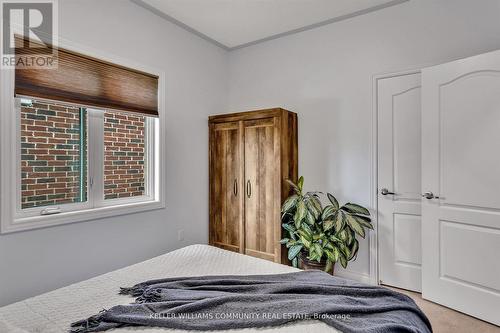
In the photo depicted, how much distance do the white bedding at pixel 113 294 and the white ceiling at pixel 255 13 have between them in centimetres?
236

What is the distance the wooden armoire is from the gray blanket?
147 centimetres

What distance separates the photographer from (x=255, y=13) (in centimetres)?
287

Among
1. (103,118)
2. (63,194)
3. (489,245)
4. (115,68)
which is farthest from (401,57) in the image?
(63,194)

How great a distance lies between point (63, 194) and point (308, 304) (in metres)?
2.14

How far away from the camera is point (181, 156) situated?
10.3 feet

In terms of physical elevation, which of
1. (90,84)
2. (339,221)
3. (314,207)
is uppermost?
(90,84)

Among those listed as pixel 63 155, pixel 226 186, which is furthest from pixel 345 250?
pixel 63 155

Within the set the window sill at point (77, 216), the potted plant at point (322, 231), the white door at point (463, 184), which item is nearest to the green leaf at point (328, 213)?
the potted plant at point (322, 231)

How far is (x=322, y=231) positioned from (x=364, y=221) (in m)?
0.43

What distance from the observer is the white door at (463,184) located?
2.07 metres

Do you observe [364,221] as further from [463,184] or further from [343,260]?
[463,184]

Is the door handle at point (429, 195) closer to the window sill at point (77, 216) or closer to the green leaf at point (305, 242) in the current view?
the green leaf at point (305, 242)

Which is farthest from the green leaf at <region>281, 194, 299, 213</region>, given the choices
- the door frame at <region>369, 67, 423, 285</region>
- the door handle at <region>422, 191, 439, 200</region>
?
the door handle at <region>422, 191, 439, 200</region>

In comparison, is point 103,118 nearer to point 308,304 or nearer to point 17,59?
point 17,59
